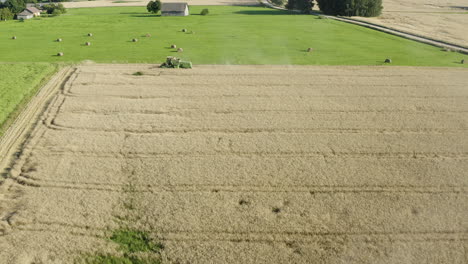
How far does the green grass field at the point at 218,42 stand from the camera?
4353 cm

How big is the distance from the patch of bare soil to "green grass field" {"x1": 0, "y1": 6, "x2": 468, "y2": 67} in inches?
369

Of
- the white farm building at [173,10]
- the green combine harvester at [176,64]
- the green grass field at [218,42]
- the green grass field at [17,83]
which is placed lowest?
the green grass field at [17,83]

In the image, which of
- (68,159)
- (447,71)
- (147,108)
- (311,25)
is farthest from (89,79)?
(311,25)

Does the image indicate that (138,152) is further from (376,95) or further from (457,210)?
(376,95)

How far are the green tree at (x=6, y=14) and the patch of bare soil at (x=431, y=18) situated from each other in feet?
232

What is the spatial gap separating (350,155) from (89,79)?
79.0ft

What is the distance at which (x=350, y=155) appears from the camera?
22516 mm

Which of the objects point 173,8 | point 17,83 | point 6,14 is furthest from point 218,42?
point 6,14

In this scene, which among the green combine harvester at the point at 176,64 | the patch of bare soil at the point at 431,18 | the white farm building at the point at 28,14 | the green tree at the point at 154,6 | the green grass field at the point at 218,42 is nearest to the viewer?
the green combine harvester at the point at 176,64

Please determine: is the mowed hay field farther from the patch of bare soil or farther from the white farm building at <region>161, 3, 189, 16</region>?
the white farm building at <region>161, 3, 189, 16</region>

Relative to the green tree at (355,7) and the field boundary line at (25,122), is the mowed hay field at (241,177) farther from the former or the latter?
the green tree at (355,7)

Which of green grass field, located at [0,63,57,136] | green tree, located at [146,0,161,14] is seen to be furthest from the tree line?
green grass field, located at [0,63,57,136]

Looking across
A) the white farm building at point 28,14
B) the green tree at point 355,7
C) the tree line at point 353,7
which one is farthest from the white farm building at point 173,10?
the green tree at point 355,7

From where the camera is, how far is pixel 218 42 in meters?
52.1
